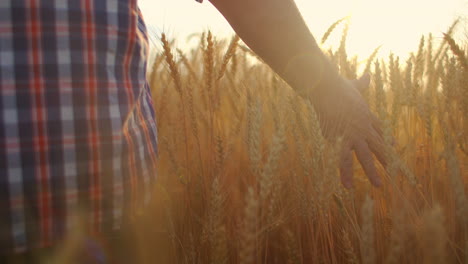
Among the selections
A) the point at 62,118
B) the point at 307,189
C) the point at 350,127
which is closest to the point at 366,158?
the point at 350,127

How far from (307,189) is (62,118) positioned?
2.05ft

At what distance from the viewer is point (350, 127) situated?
66 centimetres

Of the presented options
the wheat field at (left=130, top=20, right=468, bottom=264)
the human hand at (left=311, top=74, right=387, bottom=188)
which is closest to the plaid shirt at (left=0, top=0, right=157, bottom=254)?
the wheat field at (left=130, top=20, right=468, bottom=264)

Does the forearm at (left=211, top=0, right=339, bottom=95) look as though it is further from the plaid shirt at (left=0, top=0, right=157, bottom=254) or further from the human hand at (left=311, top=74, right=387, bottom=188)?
the plaid shirt at (left=0, top=0, right=157, bottom=254)

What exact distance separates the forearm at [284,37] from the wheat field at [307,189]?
0.31 ft

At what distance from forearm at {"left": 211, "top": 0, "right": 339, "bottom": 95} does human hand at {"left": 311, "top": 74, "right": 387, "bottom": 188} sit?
0.03m

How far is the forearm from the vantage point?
2.08 ft

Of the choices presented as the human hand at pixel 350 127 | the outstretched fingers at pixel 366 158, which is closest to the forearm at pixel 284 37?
the human hand at pixel 350 127

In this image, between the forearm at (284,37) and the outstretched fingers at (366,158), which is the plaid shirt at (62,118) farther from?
the outstretched fingers at (366,158)

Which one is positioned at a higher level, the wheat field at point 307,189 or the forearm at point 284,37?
the forearm at point 284,37

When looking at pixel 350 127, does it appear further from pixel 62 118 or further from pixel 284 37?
pixel 62 118

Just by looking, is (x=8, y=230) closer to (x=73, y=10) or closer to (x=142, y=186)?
(x=142, y=186)

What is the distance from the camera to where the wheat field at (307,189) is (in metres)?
0.48

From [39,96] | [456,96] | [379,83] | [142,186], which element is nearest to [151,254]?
[142,186]
